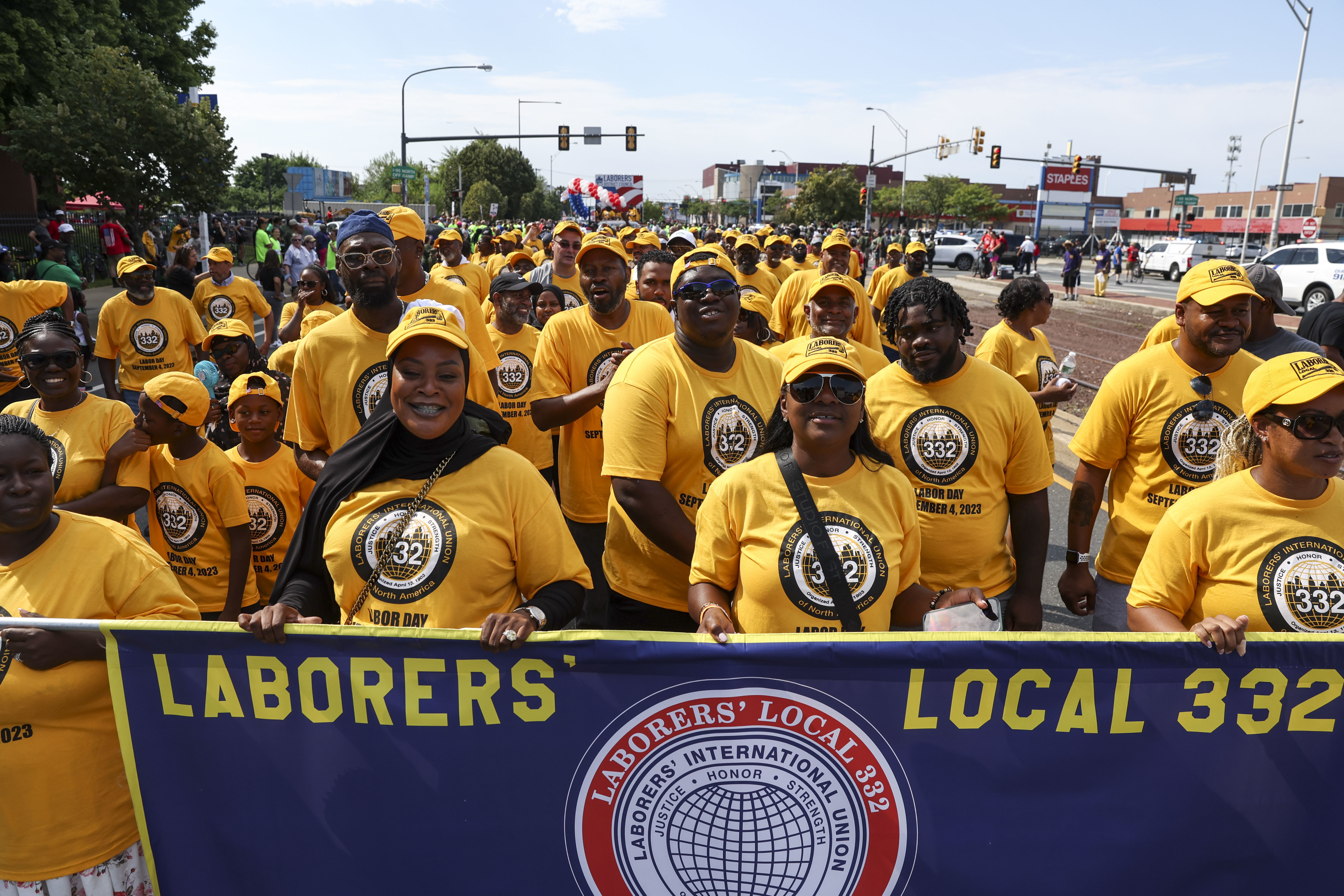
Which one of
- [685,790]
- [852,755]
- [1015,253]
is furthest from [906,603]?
[1015,253]

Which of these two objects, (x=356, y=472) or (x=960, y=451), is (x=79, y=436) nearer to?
(x=356, y=472)

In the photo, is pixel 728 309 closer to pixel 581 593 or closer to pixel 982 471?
pixel 982 471

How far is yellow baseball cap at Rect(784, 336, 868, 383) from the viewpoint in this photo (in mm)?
2541

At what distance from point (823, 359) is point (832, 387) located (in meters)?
0.08

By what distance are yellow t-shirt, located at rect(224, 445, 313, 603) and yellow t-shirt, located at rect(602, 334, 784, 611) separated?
162 cm

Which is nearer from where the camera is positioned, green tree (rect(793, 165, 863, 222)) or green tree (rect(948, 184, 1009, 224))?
green tree (rect(793, 165, 863, 222))

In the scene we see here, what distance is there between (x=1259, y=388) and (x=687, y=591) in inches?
76.3

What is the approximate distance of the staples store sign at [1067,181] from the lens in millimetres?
86188

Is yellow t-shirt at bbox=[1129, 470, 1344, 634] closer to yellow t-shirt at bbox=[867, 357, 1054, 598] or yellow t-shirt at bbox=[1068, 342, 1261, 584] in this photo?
yellow t-shirt at bbox=[867, 357, 1054, 598]

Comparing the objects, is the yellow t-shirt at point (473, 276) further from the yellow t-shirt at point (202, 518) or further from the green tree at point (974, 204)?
the green tree at point (974, 204)

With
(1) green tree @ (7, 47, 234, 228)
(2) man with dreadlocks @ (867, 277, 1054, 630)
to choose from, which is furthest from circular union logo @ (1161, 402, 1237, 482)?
(1) green tree @ (7, 47, 234, 228)

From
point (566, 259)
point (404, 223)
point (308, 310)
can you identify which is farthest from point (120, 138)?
point (404, 223)

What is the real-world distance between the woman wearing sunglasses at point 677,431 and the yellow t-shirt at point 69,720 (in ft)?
4.81

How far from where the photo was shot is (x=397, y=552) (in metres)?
2.39
